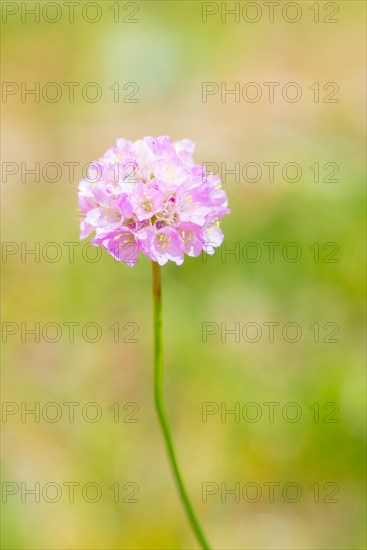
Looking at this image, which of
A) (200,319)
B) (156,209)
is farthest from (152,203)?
(200,319)

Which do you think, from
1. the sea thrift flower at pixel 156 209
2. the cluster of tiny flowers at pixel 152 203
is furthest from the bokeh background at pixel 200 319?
the cluster of tiny flowers at pixel 152 203

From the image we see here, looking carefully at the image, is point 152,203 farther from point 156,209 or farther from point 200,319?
point 200,319

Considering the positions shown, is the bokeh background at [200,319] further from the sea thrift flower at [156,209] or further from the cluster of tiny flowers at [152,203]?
the cluster of tiny flowers at [152,203]

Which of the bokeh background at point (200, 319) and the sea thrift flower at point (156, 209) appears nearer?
the sea thrift flower at point (156, 209)

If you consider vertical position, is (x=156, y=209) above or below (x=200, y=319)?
above

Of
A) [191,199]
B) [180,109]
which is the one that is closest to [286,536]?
[191,199]

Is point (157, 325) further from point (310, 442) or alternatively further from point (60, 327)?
point (60, 327)

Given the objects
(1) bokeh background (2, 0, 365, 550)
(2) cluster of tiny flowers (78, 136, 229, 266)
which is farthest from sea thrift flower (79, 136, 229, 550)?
(1) bokeh background (2, 0, 365, 550)
